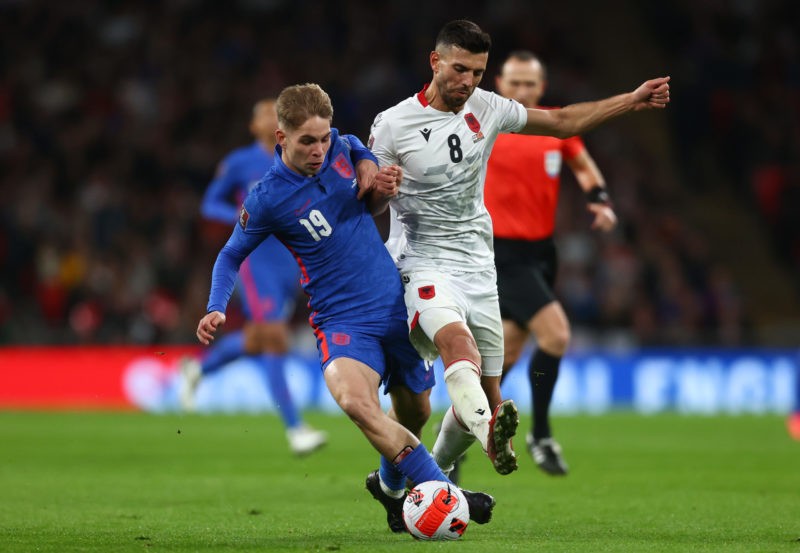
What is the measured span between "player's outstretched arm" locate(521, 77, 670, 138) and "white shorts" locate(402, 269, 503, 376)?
30.6 inches

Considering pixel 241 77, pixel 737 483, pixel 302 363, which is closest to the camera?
pixel 737 483

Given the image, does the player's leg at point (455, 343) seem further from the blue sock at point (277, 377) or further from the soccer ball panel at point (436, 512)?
the blue sock at point (277, 377)

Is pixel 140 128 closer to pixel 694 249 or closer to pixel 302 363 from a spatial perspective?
pixel 302 363

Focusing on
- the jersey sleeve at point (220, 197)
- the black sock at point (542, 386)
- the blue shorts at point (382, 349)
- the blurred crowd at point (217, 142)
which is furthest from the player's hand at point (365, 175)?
the blurred crowd at point (217, 142)

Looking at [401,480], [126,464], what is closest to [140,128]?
[126,464]

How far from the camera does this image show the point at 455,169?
647 cm

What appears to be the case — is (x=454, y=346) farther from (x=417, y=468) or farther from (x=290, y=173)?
(x=290, y=173)

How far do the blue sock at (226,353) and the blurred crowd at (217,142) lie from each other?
4.84 meters

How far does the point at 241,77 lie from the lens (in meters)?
20.2

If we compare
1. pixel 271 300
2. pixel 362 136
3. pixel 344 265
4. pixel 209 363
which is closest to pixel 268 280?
pixel 271 300

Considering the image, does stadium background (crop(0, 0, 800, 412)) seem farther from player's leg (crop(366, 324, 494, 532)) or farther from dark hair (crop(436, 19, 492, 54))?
dark hair (crop(436, 19, 492, 54))

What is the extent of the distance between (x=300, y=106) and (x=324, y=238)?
0.64 meters

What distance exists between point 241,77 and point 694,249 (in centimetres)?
722

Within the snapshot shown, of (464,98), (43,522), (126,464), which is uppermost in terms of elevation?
(464,98)
